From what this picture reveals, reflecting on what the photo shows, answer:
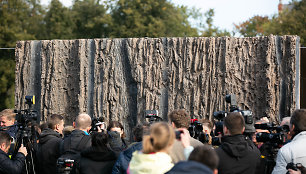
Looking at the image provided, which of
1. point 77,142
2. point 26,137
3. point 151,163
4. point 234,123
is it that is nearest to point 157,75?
point 77,142

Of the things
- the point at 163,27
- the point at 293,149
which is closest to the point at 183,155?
the point at 293,149

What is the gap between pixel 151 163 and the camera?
3893 millimetres

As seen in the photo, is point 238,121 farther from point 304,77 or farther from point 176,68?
point 304,77

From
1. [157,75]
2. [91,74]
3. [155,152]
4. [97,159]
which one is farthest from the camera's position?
[91,74]

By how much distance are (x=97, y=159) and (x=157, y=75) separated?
718 centimetres

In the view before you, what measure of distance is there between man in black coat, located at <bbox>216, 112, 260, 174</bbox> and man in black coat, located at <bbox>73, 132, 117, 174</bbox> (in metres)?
1.34

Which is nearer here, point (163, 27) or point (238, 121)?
point (238, 121)

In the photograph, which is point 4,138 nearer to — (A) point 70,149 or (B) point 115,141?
(A) point 70,149

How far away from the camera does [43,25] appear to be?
1194 inches

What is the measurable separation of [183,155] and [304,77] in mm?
9806

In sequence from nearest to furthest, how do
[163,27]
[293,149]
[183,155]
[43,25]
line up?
1. [183,155]
2. [293,149]
3. [163,27]
4. [43,25]

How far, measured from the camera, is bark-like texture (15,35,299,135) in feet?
38.9

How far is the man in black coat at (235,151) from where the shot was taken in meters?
4.93

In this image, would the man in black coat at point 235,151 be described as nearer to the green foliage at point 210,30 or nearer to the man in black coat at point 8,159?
the man in black coat at point 8,159
